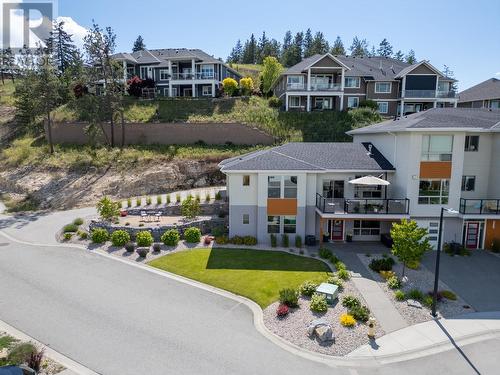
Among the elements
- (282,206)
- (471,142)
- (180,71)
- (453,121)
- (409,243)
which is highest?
(180,71)

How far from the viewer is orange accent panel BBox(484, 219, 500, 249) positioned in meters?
24.7

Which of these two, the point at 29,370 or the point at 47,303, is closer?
the point at 29,370

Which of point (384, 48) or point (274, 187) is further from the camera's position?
point (384, 48)

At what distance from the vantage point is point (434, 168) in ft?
79.7

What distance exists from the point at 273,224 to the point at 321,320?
10.6m

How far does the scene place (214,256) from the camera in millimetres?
22953

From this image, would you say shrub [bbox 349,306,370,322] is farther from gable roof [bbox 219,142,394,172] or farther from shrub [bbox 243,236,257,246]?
gable roof [bbox 219,142,394,172]

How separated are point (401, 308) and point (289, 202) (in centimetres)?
1012

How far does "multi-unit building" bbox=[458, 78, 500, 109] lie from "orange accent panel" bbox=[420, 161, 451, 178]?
34.1 meters

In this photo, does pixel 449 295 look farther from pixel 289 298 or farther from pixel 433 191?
pixel 433 191

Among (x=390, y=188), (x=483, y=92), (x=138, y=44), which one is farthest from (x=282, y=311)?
(x=138, y=44)

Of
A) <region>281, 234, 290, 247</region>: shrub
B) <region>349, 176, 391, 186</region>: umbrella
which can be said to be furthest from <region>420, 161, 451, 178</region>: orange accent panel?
<region>281, 234, 290, 247</region>: shrub

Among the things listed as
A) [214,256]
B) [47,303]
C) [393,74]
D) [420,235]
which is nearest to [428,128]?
[420,235]

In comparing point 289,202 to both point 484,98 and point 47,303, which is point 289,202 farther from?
point 484,98
